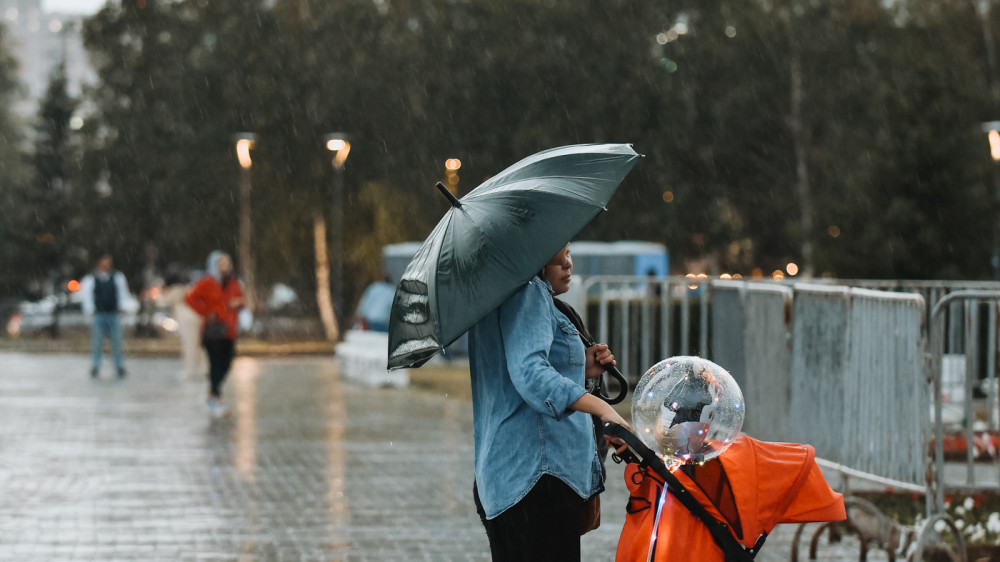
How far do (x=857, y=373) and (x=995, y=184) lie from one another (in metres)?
28.1

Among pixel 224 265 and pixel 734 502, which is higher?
pixel 224 265

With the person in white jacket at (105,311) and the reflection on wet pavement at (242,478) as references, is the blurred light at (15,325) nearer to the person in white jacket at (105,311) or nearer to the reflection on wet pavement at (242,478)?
the person in white jacket at (105,311)

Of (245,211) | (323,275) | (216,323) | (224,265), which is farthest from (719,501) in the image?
(323,275)

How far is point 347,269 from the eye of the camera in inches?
1928

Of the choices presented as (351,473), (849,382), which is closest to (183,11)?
(351,473)

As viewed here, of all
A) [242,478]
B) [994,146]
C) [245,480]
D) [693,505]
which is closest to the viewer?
[693,505]

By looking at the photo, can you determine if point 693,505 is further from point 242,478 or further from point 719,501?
point 242,478

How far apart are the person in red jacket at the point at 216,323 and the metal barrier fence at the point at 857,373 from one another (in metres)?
6.39

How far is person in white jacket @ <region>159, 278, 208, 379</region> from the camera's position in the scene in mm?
22312

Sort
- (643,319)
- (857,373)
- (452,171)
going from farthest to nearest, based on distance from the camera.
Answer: (452,171) < (643,319) < (857,373)

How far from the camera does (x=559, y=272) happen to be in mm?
4602

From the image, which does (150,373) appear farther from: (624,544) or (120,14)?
(120,14)

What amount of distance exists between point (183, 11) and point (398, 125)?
875cm

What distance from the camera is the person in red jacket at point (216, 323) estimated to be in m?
16.0
